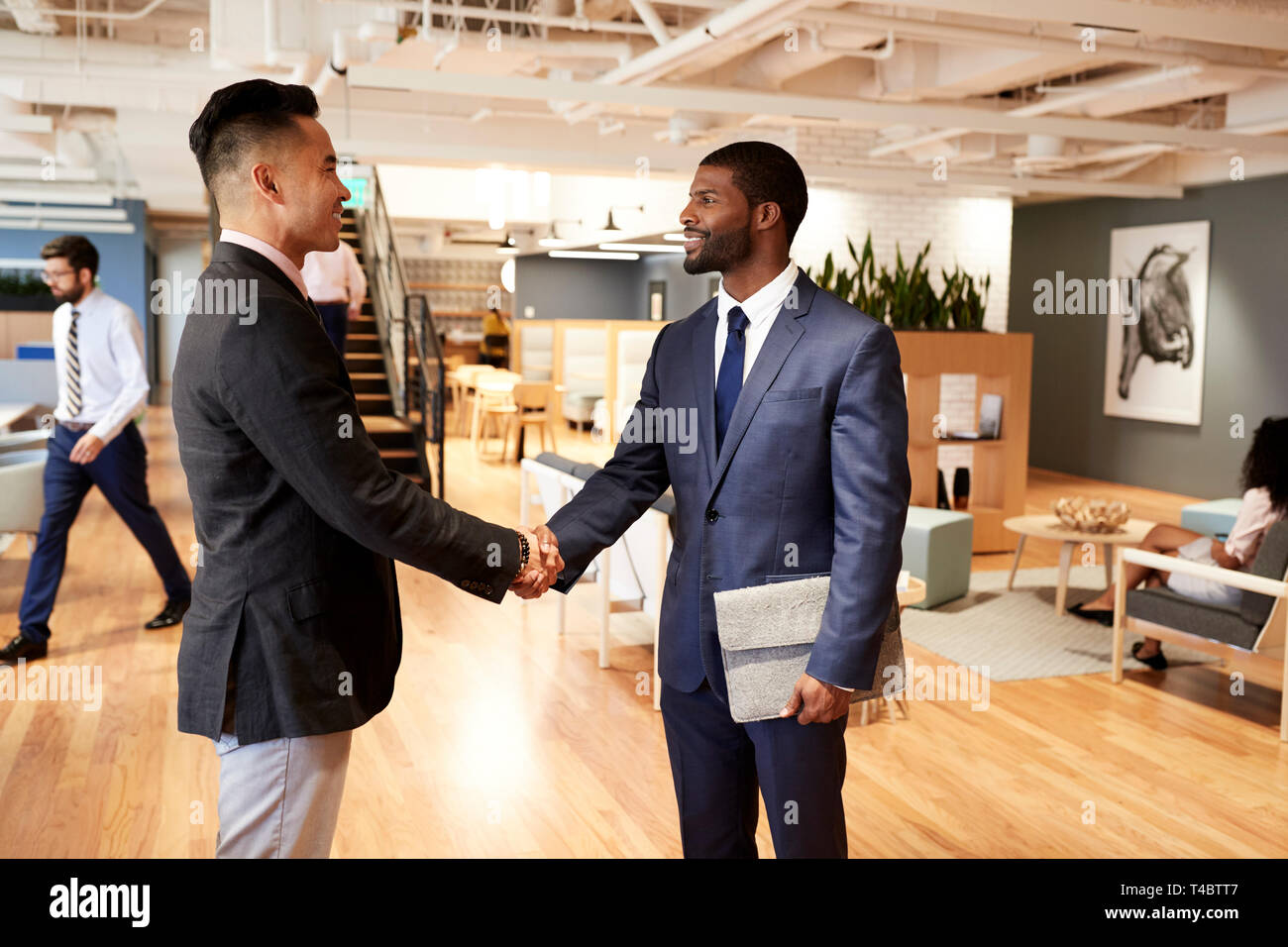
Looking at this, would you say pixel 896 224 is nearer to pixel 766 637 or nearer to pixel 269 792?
pixel 766 637

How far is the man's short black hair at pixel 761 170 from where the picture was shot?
1.89 m

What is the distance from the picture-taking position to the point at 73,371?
16.0ft

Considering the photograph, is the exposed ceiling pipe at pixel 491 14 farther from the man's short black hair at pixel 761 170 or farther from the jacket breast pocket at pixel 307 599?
the jacket breast pocket at pixel 307 599

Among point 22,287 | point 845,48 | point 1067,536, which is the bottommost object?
point 1067,536

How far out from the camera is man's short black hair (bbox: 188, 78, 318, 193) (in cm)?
160

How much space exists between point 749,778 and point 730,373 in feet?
2.28

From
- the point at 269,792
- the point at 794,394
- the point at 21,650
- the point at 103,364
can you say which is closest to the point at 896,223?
the point at 103,364

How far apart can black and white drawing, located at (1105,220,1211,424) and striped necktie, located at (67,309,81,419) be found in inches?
360

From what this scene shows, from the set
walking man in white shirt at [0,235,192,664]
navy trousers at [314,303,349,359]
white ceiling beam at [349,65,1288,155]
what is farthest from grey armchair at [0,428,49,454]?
white ceiling beam at [349,65,1288,155]

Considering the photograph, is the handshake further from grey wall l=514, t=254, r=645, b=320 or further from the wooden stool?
grey wall l=514, t=254, r=645, b=320

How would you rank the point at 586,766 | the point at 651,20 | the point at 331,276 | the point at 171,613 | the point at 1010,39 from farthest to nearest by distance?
the point at 331,276 < the point at 1010,39 < the point at 651,20 < the point at 171,613 < the point at 586,766
